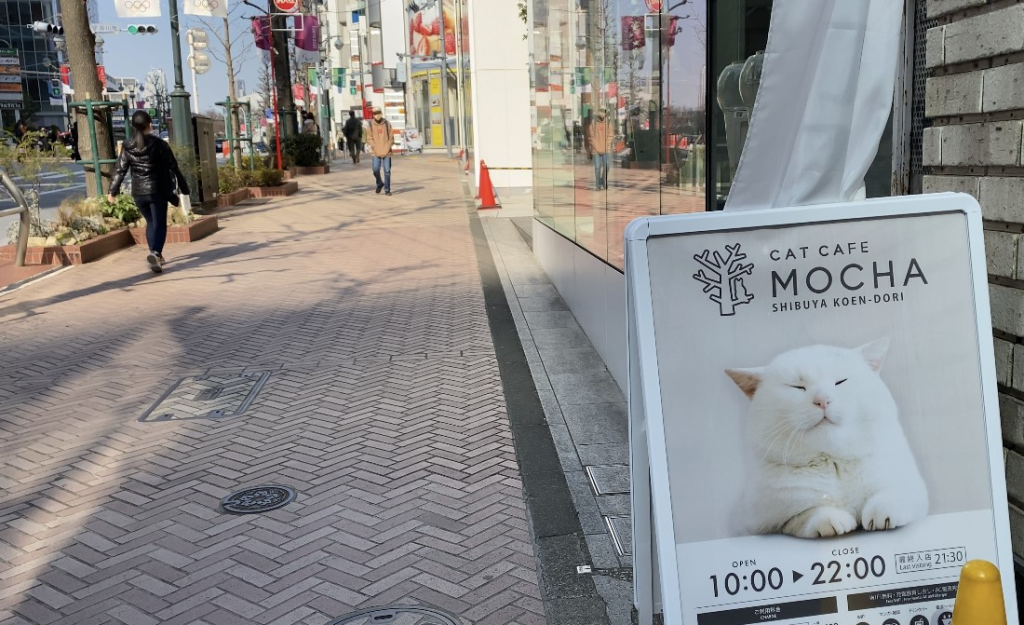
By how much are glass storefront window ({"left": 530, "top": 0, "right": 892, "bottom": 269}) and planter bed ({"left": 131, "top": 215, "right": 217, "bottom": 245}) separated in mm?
6969

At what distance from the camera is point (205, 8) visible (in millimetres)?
21531

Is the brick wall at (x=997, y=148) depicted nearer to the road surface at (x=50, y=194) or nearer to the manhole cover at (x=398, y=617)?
the manhole cover at (x=398, y=617)

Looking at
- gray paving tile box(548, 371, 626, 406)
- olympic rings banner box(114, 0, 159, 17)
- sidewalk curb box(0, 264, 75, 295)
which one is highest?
olympic rings banner box(114, 0, 159, 17)

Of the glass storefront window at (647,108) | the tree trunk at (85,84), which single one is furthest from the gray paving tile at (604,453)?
the tree trunk at (85,84)

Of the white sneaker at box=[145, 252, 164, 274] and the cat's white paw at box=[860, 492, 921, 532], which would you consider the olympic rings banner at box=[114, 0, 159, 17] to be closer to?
the white sneaker at box=[145, 252, 164, 274]

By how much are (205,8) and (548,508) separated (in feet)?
65.2

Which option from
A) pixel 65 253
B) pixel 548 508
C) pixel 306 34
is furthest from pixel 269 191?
pixel 548 508

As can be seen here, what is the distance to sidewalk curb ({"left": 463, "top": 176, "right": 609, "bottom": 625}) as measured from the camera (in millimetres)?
3578

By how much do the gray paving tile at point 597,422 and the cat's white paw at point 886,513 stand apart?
2.80 meters

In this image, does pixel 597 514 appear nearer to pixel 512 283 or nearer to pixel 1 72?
pixel 512 283

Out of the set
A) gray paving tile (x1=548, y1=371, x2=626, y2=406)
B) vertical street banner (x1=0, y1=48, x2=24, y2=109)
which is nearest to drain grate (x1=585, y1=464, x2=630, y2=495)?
gray paving tile (x1=548, y1=371, x2=626, y2=406)

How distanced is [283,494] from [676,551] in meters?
2.83

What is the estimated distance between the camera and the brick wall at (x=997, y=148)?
265 cm

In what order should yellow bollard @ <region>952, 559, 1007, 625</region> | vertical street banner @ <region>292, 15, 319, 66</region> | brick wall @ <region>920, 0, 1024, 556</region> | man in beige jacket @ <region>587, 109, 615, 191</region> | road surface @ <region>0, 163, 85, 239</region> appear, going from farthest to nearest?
vertical street banner @ <region>292, 15, 319, 66</region>, road surface @ <region>0, 163, 85, 239</region>, man in beige jacket @ <region>587, 109, 615, 191</region>, brick wall @ <region>920, 0, 1024, 556</region>, yellow bollard @ <region>952, 559, 1007, 625</region>
